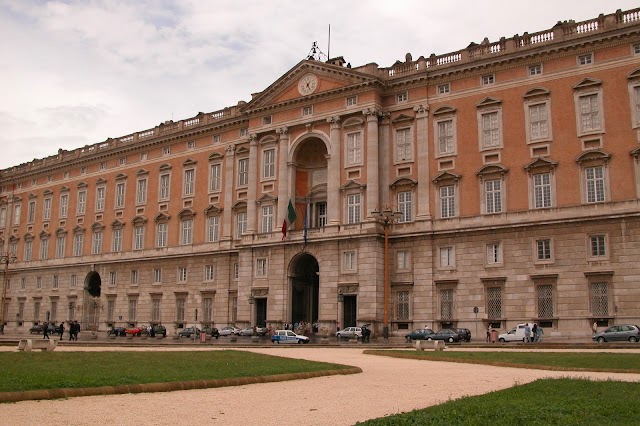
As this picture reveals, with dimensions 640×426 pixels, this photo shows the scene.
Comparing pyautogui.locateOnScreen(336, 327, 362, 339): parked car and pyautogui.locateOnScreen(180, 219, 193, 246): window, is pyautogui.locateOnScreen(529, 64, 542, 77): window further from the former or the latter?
pyautogui.locateOnScreen(180, 219, 193, 246): window

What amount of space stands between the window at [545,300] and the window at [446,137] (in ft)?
42.4

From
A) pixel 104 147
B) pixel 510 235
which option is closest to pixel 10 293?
pixel 104 147

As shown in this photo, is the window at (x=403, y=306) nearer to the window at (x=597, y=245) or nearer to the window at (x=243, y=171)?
the window at (x=597, y=245)

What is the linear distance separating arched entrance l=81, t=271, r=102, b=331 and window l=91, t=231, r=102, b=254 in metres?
2.57

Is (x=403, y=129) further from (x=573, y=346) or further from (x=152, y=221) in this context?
(x=152, y=221)

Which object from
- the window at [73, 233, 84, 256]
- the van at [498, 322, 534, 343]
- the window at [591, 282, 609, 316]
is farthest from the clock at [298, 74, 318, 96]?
the window at [73, 233, 84, 256]

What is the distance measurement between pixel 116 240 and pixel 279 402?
2753 inches

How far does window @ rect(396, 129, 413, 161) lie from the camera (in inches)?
2356

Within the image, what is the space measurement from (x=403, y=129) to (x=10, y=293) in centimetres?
6117

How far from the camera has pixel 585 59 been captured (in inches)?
2069

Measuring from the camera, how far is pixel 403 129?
60625 mm

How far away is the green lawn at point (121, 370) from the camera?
17.8 m

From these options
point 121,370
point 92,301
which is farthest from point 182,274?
point 121,370

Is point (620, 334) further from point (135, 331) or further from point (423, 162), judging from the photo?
point (135, 331)
